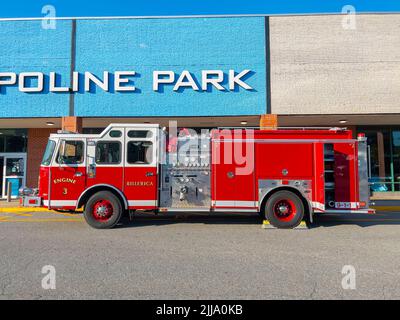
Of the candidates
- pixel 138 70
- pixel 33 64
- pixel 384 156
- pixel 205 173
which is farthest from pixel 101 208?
pixel 384 156

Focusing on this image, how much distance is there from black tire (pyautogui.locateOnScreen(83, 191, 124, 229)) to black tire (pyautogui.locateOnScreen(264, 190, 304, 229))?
3.83 meters

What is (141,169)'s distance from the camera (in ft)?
26.2

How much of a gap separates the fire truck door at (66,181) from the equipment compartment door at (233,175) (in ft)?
11.3

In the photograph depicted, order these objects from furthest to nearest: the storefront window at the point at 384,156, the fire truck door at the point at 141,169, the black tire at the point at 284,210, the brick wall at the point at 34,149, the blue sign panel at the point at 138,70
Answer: the storefront window at the point at 384,156 → the brick wall at the point at 34,149 → the blue sign panel at the point at 138,70 → the fire truck door at the point at 141,169 → the black tire at the point at 284,210

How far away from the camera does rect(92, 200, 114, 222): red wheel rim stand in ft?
25.9

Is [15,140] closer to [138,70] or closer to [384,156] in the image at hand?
[138,70]

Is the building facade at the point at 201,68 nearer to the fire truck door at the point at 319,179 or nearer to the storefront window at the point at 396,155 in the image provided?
the storefront window at the point at 396,155

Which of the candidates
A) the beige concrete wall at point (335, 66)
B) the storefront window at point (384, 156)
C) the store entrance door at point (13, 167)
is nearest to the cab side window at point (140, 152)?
the beige concrete wall at point (335, 66)

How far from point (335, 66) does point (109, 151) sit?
34.9ft

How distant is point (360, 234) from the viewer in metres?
7.23

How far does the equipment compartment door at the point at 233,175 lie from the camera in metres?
8.01

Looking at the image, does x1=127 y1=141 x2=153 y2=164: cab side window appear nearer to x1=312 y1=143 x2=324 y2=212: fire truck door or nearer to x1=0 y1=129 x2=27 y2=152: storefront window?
x1=312 y1=143 x2=324 y2=212: fire truck door

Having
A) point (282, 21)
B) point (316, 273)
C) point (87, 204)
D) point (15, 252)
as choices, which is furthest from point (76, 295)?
point (282, 21)

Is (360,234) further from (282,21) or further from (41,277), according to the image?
(282,21)
